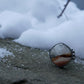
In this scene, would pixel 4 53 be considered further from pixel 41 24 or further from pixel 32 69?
pixel 41 24

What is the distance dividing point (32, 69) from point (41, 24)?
0.92 metres

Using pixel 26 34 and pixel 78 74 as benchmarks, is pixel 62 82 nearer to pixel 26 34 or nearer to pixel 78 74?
pixel 78 74

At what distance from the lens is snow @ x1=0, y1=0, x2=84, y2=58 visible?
8.57 ft

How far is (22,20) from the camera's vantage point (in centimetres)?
295

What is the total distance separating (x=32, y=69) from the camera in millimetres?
2150

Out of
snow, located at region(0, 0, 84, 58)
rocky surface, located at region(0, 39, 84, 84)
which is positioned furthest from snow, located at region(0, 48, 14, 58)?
snow, located at region(0, 0, 84, 58)

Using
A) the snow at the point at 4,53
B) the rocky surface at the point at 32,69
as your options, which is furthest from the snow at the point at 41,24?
the snow at the point at 4,53

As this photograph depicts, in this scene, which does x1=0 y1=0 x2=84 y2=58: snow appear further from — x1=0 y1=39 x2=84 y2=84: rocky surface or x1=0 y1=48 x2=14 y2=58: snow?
x1=0 y1=48 x2=14 y2=58: snow

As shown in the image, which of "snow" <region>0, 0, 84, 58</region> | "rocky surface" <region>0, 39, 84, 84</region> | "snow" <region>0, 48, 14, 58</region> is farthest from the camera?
"snow" <region>0, 0, 84, 58</region>

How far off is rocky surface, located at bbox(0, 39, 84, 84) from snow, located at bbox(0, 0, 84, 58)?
152 mm

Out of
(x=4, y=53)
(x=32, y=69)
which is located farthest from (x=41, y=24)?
(x=32, y=69)

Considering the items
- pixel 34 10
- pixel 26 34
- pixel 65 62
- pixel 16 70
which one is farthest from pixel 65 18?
pixel 16 70

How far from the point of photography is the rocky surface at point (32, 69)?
1892mm

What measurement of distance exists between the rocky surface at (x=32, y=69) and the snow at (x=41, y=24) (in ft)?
0.50
